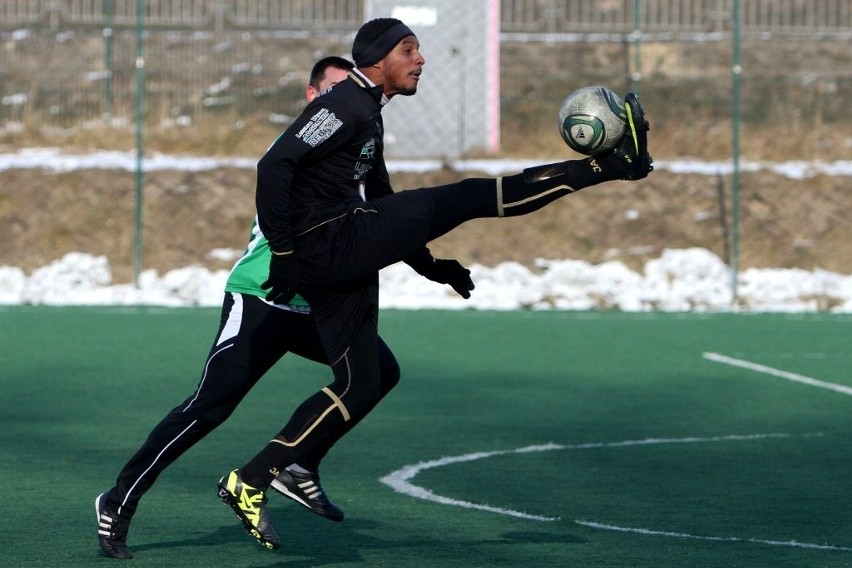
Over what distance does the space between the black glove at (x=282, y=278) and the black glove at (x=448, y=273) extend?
71 centimetres

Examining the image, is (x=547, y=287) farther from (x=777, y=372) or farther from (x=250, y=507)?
(x=250, y=507)

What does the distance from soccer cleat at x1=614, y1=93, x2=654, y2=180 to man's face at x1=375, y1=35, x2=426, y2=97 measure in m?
0.82

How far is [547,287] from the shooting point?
2080 centimetres

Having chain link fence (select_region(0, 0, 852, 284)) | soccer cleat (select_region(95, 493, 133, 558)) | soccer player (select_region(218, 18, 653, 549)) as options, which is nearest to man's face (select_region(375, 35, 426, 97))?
soccer player (select_region(218, 18, 653, 549))

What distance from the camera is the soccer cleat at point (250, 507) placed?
643 cm

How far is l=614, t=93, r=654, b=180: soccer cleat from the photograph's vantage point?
6395 mm

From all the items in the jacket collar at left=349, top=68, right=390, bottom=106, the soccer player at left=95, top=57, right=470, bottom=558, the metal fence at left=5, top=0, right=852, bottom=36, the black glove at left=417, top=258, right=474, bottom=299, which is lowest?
the soccer player at left=95, top=57, right=470, bottom=558

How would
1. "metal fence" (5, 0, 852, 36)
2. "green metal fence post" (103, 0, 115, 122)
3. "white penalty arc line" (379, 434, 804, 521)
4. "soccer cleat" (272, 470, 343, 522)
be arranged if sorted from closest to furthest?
"soccer cleat" (272, 470, 343, 522) → "white penalty arc line" (379, 434, 804, 521) → "green metal fence post" (103, 0, 115, 122) → "metal fence" (5, 0, 852, 36)

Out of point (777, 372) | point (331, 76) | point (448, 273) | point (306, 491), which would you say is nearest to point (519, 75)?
point (777, 372)

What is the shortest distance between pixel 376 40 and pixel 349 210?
26.6 inches

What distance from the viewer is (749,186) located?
76.6 feet

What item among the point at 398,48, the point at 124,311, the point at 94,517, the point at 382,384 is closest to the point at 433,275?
the point at 382,384

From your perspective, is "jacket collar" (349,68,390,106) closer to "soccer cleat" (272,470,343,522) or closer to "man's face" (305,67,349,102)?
"man's face" (305,67,349,102)

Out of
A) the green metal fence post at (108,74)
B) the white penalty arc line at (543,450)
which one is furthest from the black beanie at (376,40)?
the green metal fence post at (108,74)
